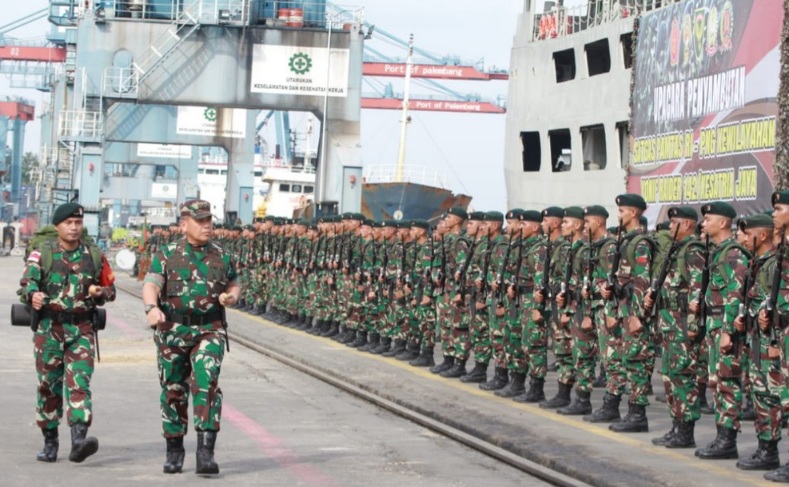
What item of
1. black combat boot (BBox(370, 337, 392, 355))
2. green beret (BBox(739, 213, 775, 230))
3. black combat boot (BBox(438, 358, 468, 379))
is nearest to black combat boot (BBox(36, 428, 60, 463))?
green beret (BBox(739, 213, 775, 230))

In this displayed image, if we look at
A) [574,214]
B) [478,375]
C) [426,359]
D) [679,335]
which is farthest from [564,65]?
[679,335]

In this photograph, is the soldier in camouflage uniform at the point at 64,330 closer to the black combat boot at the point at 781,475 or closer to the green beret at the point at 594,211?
the black combat boot at the point at 781,475

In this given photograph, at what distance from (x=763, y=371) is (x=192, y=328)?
3.82 metres

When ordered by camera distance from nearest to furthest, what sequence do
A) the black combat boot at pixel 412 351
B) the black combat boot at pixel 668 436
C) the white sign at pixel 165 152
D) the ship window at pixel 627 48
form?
the black combat boot at pixel 668 436, the black combat boot at pixel 412 351, the ship window at pixel 627 48, the white sign at pixel 165 152

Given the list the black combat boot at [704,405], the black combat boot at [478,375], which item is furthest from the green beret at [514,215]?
the black combat boot at [704,405]

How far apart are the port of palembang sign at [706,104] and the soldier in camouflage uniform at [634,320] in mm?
8501

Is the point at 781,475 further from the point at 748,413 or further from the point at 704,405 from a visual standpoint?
the point at 704,405

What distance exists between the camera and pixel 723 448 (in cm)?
1074

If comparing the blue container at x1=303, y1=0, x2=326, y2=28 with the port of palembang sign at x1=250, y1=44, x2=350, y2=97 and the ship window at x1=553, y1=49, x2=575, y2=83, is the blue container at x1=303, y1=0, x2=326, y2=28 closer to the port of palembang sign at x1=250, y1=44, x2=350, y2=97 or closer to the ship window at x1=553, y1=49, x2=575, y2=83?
the port of palembang sign at x1=250, y1=44, x2=350, y2=97

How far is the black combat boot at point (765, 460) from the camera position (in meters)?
10.2

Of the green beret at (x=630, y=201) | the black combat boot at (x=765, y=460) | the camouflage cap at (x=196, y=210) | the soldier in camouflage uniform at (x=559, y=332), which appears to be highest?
the green beret at (x=630, y=201)

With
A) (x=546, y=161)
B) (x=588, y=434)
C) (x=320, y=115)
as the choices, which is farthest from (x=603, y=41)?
(x=588, y=434)

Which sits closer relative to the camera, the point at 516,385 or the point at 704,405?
the point at 704,405

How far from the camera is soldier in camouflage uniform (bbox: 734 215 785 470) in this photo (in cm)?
1008
